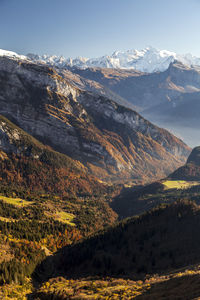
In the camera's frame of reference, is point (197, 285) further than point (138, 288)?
No

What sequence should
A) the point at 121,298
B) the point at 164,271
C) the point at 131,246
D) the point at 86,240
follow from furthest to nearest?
the point at 86,240, the point at 131,246, the point at 164,271, the point at 121,298

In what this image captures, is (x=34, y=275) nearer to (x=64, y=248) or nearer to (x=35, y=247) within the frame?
(x=35, y=247)

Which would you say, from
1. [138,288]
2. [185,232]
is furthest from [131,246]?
[138,288]

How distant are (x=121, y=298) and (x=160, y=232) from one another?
277 ft

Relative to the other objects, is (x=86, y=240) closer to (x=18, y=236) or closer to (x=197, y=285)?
(x=18, y=236)

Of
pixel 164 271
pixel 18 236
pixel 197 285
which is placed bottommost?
pixel 164 271

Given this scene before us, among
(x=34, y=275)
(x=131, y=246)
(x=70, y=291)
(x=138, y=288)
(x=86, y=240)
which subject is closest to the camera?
(x=138, y=288)

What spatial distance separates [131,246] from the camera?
557 ft

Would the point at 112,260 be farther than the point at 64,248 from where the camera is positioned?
No

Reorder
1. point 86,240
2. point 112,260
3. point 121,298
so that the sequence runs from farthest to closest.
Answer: point 86,240, point 112,260, point 121,298

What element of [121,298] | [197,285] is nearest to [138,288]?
[121,298]

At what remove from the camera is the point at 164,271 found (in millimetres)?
133875

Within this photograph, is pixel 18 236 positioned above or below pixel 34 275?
above

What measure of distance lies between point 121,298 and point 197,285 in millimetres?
28589
